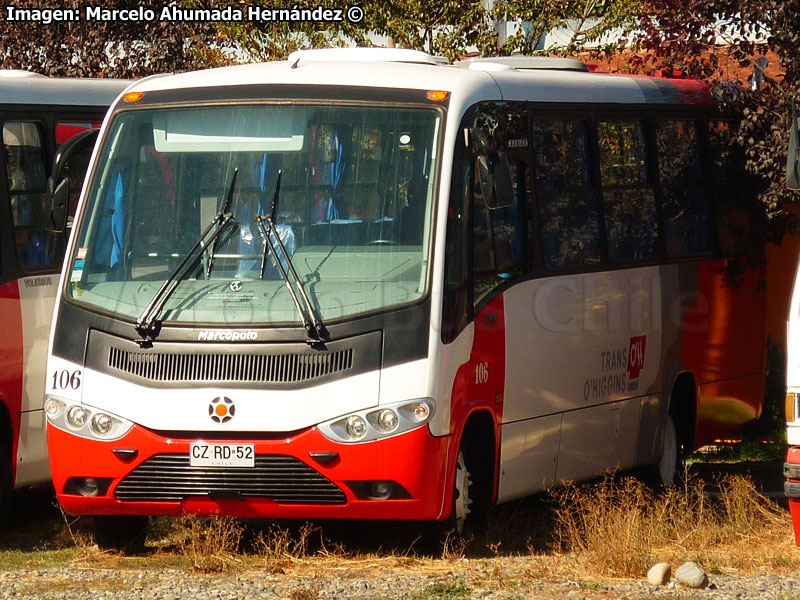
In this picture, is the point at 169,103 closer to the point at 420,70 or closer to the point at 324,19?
the point at 420,70

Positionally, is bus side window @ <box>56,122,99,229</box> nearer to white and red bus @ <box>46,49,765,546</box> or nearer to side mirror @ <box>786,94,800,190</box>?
white and red bus @ <box>46,49,765,546</box>

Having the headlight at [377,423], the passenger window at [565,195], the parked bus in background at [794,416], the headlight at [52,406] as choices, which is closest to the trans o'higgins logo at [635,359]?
the passenger window at [565,195]

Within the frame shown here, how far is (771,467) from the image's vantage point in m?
16.5

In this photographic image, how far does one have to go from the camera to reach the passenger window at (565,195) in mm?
12078

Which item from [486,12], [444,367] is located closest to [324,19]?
[486,12]

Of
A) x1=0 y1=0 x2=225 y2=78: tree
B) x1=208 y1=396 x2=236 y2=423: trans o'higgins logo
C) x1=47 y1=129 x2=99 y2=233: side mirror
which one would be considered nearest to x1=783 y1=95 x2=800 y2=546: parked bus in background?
x1=208 y1=396 x2=236 y2=423: trans o'higgins logo

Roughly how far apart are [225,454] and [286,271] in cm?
112

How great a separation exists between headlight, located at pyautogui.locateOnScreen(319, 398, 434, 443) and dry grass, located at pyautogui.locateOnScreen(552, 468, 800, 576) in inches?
52.2

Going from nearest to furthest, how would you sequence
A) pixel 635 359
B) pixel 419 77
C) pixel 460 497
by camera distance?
pixel 460 497 < pixel 419 77 < pixel 635 359

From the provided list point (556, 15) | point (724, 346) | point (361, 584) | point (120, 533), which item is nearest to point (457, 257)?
point (361, 584)

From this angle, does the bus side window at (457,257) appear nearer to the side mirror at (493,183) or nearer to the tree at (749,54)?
the side mirror at (493,183)

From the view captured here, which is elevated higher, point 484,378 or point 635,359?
Answer: point 484,378

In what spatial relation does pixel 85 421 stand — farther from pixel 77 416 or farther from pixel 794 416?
pixel 794 416

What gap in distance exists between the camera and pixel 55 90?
499 inches
